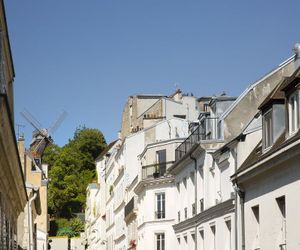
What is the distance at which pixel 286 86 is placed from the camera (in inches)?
920

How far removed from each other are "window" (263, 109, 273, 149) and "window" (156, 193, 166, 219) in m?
27.0

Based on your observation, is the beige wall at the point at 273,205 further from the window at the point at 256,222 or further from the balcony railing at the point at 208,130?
the balcony railing at the point at 208,130

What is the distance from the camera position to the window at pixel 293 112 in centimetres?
2248

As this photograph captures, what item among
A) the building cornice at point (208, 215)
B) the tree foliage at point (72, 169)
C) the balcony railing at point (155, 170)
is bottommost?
the building cornice at point (208, 215)

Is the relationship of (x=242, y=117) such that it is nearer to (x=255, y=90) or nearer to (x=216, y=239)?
(x=255, y=90)

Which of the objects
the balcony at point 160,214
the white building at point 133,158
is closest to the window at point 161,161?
the white building at point 133,158

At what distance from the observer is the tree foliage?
12289 cm

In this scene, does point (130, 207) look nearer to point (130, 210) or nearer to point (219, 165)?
point (130, 210)

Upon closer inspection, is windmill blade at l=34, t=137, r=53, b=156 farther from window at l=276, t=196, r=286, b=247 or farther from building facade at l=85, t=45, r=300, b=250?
window at l=276, t=196, r=286, b=247

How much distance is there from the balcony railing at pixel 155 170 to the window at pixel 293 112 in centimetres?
2947

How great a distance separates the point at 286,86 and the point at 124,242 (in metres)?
49.5

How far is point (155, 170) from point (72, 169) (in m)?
76.7

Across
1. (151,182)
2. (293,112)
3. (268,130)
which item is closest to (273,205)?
(268,130)

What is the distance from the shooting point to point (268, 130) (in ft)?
84.4
